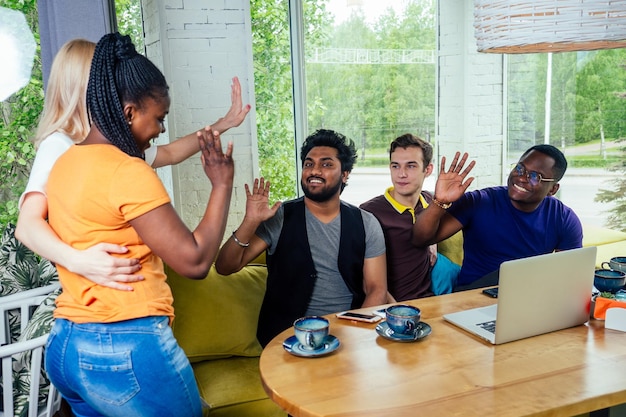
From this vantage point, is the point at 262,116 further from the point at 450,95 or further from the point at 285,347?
the point at 285,347

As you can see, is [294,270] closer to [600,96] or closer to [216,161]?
[216,161]

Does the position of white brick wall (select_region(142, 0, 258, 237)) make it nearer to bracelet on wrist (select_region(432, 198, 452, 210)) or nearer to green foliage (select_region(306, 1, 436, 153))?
green foliage (select_region(306, 1, 436, 153))

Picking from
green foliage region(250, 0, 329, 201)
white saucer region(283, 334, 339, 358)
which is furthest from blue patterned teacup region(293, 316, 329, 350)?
green foliage region(250, 0, 329, 201)

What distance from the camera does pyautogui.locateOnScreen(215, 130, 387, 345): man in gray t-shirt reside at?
2172 millimetres

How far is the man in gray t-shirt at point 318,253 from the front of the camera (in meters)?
2.17

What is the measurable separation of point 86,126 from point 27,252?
4.05 feet

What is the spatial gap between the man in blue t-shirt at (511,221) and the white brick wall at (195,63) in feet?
3.98

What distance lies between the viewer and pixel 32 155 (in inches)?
121

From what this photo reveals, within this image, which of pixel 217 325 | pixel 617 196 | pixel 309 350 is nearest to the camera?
pixel 309 350

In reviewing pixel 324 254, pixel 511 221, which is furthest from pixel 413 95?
pixel 324 254

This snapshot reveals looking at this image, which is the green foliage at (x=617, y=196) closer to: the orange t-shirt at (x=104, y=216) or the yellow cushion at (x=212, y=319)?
the yellow cushion at (x=212, y=319)

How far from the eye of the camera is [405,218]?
2.52m

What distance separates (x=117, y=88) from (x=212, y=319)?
122 cm

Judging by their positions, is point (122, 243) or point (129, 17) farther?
point (129, 17)
